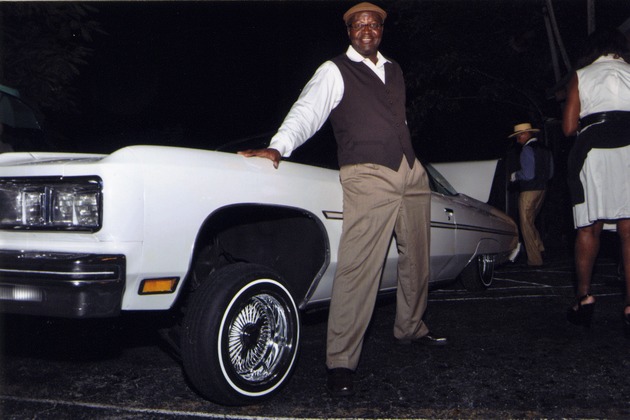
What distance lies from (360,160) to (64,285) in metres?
1.47

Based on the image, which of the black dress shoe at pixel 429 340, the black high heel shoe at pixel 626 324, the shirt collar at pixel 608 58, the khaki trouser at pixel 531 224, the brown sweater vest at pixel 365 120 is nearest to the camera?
the brown sweater vest at pixel 365 120

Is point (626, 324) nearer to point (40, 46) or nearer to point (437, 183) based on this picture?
point (437, 183)

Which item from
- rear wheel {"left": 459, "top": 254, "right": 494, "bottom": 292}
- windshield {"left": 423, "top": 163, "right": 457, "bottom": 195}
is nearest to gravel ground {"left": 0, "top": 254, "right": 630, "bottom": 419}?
windshield {"left": 423, "top": 163, "right": 457, "bottom": 195}

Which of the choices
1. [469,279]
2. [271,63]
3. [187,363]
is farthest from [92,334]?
[271,63]

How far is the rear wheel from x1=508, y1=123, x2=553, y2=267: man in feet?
8.52

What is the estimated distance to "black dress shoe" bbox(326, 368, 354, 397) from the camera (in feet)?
10.5

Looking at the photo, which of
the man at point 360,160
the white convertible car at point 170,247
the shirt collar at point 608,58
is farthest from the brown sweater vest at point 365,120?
the shirt collar at point 608,58

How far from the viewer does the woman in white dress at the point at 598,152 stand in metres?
4.31

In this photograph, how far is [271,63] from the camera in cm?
2014

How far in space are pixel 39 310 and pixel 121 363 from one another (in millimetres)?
1174

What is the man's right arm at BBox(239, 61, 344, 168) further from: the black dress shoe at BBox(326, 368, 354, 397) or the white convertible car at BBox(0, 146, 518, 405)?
the black dress shoe at BBox(326, 368, 354, 397)

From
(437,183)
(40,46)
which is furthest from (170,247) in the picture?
(40,46)

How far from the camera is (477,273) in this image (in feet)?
21.0

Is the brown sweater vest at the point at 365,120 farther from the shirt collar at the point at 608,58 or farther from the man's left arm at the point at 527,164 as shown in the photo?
the man's left arm at the point at 527,164
